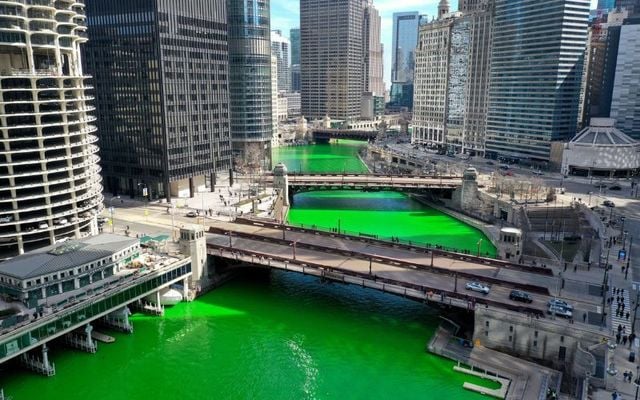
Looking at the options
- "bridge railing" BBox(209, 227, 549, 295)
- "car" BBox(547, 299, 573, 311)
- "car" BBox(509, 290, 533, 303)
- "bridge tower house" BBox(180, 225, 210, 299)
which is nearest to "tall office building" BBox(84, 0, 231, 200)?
"bridge railing" BBox(209, 227, 549, 295)

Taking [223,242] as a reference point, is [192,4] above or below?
above

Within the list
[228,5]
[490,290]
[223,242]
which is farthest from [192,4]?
[490,290]

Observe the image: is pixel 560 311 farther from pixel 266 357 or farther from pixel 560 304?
pixel 266 357

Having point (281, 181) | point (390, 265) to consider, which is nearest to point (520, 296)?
point (390, 265)

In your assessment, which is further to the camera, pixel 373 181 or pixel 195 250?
pixel 373 181

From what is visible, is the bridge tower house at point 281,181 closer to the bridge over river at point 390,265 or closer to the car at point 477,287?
the bridge over river at point 390,265

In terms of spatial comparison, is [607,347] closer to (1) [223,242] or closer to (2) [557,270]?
(2) [557,270]
